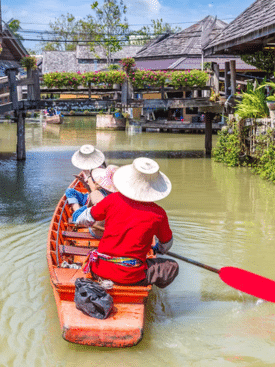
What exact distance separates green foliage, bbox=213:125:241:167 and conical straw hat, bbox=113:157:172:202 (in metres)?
10.3

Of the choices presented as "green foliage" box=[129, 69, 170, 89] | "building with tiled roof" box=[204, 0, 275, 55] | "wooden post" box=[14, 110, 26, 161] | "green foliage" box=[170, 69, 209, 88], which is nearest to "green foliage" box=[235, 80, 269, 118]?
"building with tiled roof" box=[204, 0, 275, 55]

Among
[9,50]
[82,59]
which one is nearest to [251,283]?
[9,50]

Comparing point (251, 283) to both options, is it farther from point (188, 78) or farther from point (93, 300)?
point (188, 78)

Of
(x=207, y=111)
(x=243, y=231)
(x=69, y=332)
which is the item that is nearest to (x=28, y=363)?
(x=69, y=332)

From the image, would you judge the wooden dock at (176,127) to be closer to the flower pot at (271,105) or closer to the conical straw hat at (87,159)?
the flower pot at (271,105)

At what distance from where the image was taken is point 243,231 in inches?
325

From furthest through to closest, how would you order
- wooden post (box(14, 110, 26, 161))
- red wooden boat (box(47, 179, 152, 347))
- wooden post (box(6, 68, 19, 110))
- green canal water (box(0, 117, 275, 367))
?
wooden post (box(14, 110, 26, 161))
wooden post (box(6, 68, 19, 110))
green canal water (box(0, 117, 275, 367))
red wooden boat (box(47, 179, 152, 347))

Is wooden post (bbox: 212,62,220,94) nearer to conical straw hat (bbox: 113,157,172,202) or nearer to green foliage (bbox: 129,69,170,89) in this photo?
green foliage (bbox: 129,69,170,89)

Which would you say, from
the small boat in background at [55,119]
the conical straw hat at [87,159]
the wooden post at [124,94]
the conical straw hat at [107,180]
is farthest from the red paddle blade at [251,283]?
the small boat in background at [55,119]

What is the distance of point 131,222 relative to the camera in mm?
4285

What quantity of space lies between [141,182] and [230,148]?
11.1 metres

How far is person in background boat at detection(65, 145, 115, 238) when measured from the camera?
564cm

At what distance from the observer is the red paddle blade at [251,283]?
481 cm

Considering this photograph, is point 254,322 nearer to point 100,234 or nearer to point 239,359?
point 239,359
